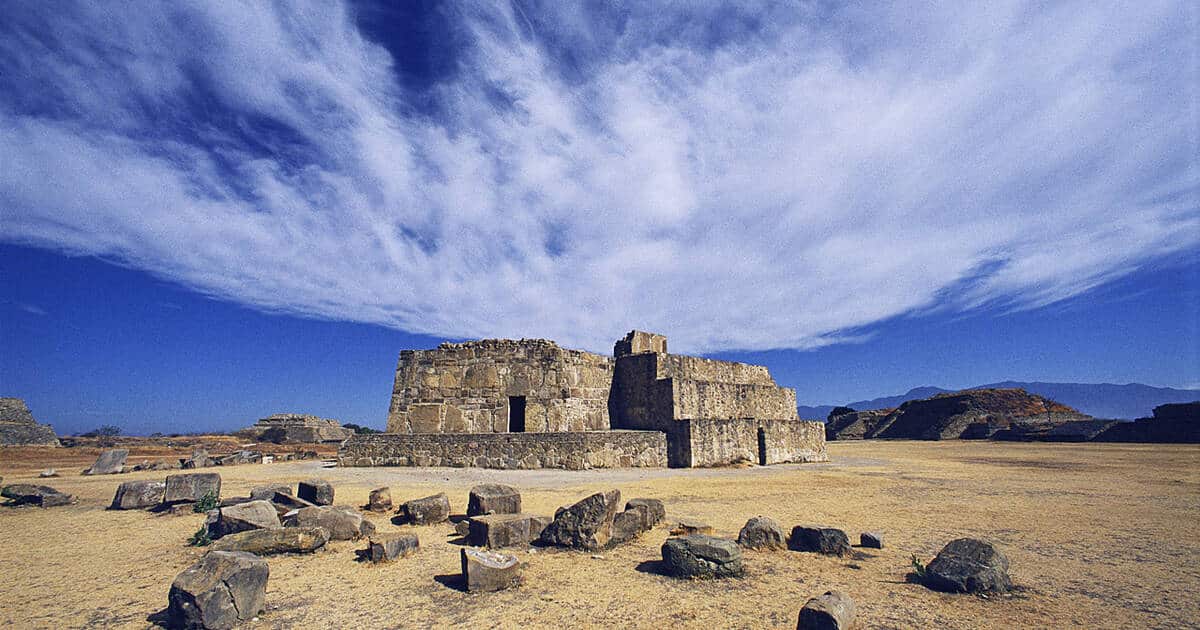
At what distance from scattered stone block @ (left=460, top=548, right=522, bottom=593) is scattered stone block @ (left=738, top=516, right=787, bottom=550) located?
8.26ft

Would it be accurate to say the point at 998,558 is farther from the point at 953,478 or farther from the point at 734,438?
the point at 734,438

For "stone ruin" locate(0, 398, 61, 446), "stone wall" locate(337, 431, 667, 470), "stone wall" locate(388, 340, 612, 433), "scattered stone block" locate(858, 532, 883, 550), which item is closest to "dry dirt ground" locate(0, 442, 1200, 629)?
"scattered stone block" locate(858, 532, 883, 550)

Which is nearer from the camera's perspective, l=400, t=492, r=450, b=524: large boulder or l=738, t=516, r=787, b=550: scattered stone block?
l=738, t=516, r=787, b=550: scattered stone block

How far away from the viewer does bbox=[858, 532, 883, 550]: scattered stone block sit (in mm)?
5500

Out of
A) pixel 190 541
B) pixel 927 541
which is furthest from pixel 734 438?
pixel 190 541

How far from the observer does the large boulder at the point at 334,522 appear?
19.7 feet

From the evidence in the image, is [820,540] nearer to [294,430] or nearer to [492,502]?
[492,502]

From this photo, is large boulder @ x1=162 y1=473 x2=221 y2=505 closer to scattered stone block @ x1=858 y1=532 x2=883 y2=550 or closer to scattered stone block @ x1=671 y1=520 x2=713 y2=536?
scattered stone block @ x1=671 y1=520 x2=713 y2=536

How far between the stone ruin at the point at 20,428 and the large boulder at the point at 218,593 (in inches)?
1096

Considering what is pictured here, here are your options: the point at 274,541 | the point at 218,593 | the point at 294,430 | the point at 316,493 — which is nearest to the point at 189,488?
the point at 316,493

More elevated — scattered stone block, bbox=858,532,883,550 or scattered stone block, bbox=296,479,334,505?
scattered stone block, bbox=296,479,334,505

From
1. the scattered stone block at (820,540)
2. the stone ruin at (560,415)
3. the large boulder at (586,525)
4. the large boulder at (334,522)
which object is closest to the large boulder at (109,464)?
the stone ruin at (560,415)

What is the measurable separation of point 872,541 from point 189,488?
9491mm

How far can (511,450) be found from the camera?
1295 centimetres
